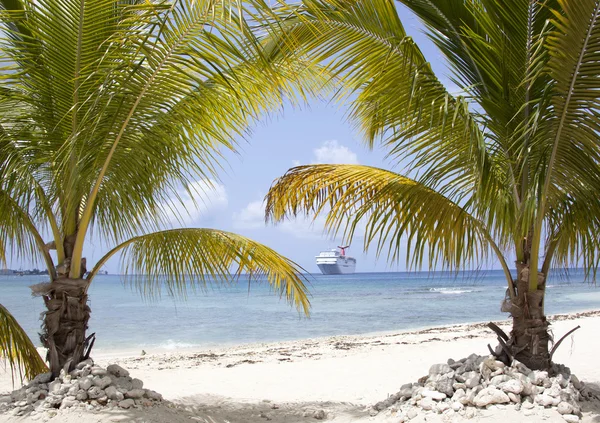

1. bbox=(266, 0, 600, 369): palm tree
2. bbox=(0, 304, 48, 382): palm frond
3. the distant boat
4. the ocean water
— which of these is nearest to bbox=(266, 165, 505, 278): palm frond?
bbox=(266, 0, 600, 369): palm tree

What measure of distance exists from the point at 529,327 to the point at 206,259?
2.97 m

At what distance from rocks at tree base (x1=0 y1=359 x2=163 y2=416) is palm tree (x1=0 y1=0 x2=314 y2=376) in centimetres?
15

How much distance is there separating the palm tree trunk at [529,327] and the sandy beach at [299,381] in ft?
1.75

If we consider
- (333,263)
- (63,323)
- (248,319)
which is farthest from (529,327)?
(333,263)

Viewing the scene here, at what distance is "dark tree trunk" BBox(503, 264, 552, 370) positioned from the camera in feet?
15.5

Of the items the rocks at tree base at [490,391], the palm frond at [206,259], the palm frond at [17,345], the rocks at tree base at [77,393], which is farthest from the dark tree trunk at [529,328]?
the palm frond at [17,345]

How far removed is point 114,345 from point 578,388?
14.9 meters

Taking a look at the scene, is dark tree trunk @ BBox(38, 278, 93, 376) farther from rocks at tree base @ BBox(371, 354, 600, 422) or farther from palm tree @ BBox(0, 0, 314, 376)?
rocks at tree base @ BBox(371, 354, 600, 422)

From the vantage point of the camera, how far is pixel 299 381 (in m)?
7.74

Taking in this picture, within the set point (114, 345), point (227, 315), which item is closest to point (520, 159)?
point (114, 345)

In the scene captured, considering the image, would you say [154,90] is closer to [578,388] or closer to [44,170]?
[44,170]

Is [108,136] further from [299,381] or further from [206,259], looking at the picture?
[299,381]

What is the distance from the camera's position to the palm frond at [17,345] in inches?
197

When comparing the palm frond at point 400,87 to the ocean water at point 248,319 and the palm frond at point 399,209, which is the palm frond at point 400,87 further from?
the ocean water at point 248,319
